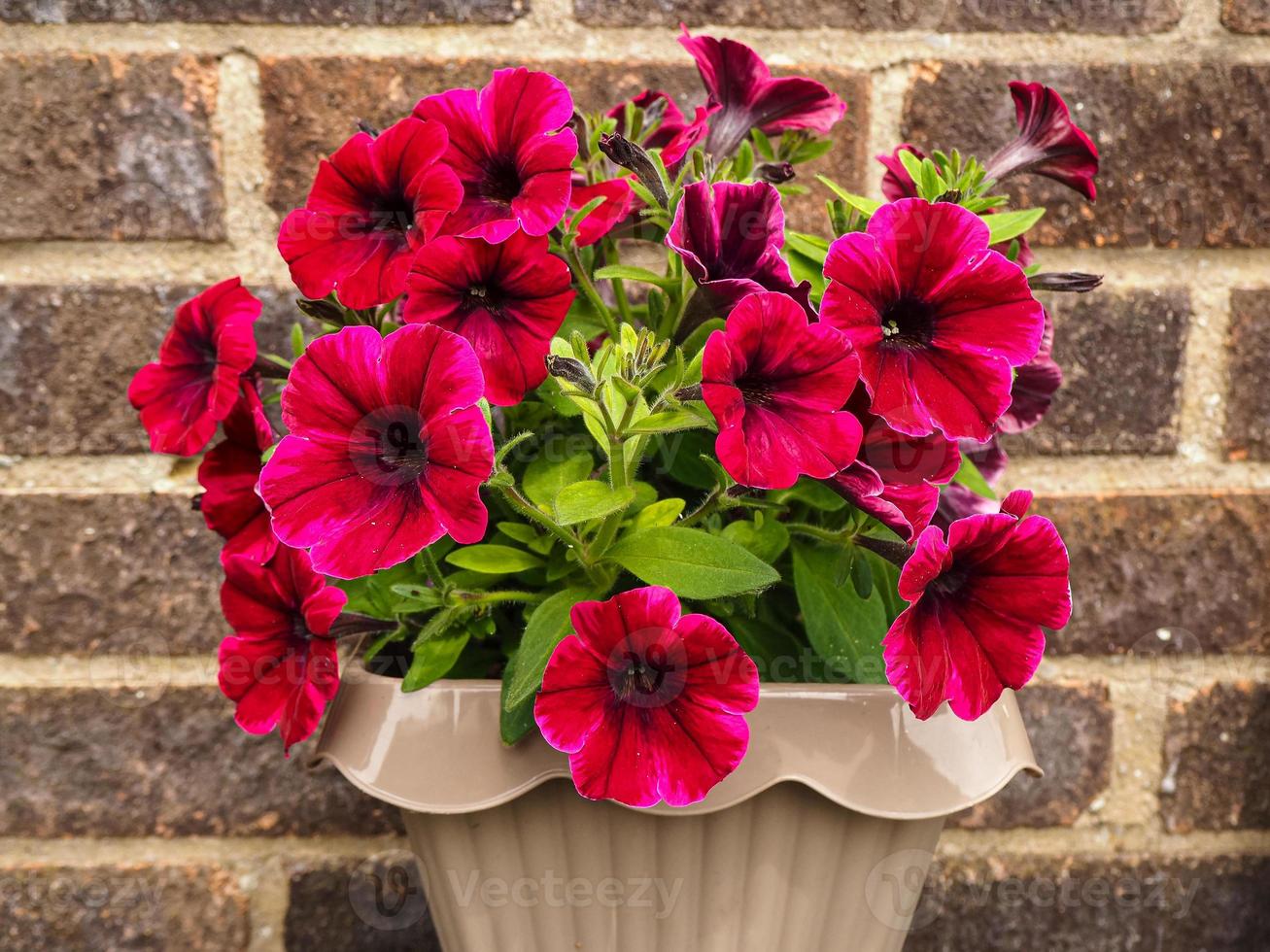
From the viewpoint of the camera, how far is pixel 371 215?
17.5 inches

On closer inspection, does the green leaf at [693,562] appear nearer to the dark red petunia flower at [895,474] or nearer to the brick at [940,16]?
the dark red petunia flower at [895,474]

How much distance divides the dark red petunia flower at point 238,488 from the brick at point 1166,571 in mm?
496

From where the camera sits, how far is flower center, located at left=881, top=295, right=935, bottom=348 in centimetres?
39

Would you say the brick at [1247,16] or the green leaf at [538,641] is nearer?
the green leaf at [538,641]

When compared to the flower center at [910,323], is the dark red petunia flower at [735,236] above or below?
above

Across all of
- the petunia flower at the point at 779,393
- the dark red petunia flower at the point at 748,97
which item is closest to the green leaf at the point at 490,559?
the petunia flower at the point at 779,393

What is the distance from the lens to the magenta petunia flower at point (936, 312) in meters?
0.38

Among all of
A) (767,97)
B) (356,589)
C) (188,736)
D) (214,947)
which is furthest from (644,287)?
(214,947)

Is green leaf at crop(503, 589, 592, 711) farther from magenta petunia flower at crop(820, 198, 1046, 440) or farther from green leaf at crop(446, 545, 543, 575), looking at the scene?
magenta petunia flower at crop(820, 198, 1046, 440)

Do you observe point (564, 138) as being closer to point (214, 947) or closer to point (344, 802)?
point (344, 802)

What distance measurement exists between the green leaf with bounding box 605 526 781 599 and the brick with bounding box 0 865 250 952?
1.50 feet

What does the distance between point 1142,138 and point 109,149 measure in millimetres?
679

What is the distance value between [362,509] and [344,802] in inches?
15.5

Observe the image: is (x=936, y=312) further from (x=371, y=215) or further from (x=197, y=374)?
(x=197, y=374)
